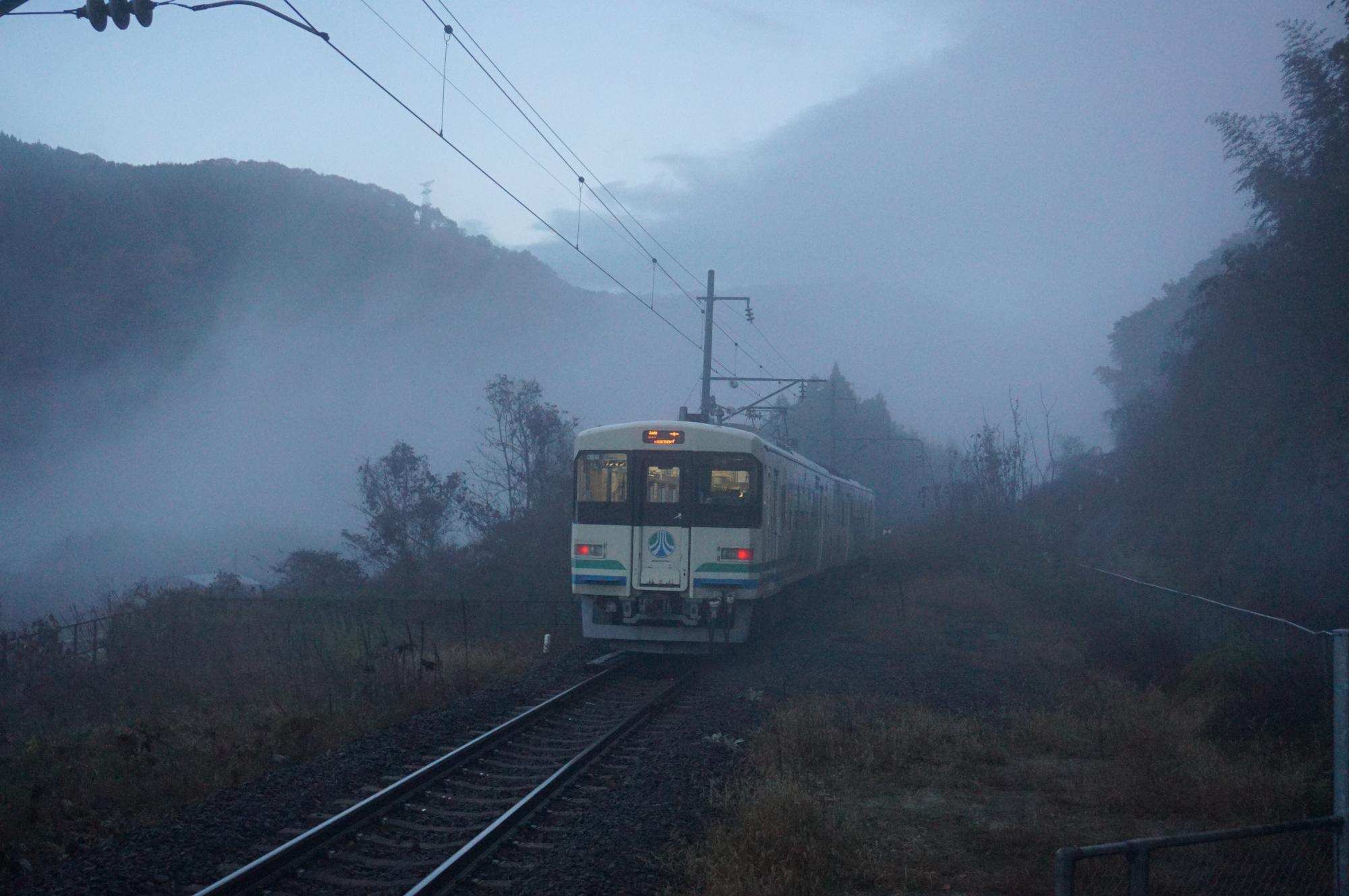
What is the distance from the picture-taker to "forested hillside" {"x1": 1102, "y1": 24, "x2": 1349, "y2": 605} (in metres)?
19.0

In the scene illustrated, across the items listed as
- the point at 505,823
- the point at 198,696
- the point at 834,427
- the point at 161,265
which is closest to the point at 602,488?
the point at 198,696

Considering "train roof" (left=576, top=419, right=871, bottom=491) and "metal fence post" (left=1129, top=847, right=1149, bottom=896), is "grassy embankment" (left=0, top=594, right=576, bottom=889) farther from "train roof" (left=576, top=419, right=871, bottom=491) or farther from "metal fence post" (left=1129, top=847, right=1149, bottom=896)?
"metal fence post" (left=1129, top=847, right=1149, bottom=896)

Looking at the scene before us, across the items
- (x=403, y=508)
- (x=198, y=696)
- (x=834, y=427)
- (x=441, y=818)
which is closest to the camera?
(x=441, y=818)

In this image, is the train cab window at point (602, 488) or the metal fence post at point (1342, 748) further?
the train cab window at point (602, 488)

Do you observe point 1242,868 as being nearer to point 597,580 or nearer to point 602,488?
point 597,580

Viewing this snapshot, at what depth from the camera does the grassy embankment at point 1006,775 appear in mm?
6062

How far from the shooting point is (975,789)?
26.4ft

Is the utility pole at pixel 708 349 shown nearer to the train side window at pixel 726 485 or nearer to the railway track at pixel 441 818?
the train side window at pixel 726 485

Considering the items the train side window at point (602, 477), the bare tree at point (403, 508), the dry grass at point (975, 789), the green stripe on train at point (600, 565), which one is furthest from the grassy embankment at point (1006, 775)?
the bare tree at point (403, 508)

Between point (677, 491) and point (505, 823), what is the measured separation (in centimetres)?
815

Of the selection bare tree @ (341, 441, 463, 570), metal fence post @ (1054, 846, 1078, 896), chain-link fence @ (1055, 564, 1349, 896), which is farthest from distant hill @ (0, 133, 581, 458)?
metal fence post @ (1054, 846, 1078, 896)

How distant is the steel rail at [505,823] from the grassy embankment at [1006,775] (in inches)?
49.6

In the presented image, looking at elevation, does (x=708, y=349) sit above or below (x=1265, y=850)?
above

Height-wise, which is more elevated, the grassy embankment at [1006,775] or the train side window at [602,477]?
the train side window at [602,477]
